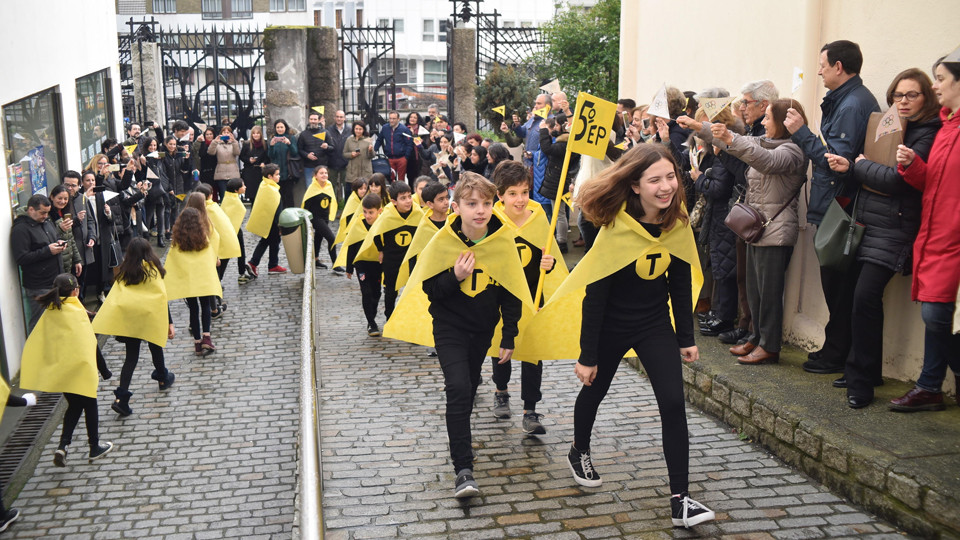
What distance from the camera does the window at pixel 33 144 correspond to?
11070mm

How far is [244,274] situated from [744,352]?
9.23 meters

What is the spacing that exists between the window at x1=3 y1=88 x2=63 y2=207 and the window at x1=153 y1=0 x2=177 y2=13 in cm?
3979

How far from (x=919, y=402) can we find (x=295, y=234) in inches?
387

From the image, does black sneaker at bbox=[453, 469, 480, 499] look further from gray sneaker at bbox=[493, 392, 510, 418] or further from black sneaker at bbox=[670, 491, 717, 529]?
gray sneaker at bbox=[493, 392, 510, 418]

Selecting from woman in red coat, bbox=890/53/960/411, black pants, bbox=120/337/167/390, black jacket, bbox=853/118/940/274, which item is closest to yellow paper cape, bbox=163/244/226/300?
black pants, bbox=120/337/167/390

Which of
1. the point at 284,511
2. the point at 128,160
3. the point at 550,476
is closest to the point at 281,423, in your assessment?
the point at 284,511

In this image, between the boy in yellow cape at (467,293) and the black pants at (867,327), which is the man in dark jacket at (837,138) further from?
the boy in yellow cape at (467,293)

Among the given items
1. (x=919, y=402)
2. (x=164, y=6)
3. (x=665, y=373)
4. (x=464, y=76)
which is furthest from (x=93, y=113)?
(x=164, y=6)

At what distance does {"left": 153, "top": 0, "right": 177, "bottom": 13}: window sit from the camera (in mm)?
50781

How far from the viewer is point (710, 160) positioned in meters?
8.47

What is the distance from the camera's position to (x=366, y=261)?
10.7 metres

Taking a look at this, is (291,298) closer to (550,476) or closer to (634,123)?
(634,123)

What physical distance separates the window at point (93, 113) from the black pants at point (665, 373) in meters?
12.1

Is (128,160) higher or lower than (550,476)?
higher
